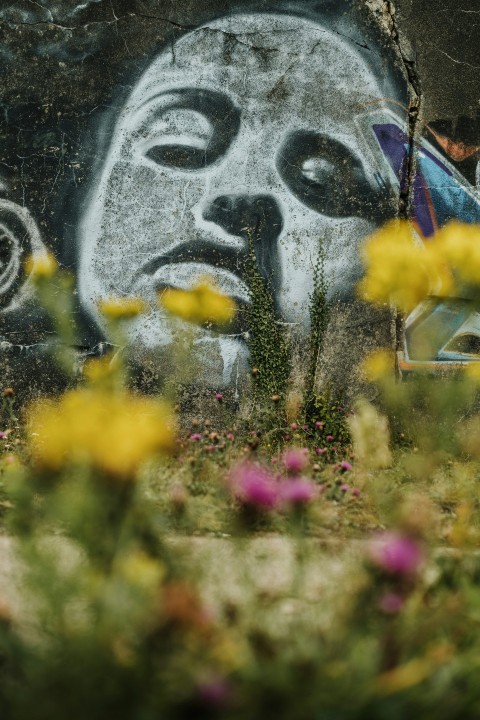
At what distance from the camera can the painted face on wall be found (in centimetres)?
384

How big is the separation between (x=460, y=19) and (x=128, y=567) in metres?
3.49

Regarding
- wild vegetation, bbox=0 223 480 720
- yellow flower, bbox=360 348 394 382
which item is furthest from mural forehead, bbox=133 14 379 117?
wild vegetation, bbox=0 223 480 720

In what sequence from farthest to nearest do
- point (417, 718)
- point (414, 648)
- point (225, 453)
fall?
point (225, 453), point (414, 648), point (417, 718)

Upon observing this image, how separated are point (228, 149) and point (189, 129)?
223mm

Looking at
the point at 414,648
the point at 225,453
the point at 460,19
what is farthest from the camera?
the point at 460,19

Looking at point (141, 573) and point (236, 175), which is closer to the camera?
point (141, 573)

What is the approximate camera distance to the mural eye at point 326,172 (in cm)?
384

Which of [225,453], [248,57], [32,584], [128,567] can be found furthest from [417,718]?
[248,57]

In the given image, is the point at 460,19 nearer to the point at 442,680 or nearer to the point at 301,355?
the point at 301,355

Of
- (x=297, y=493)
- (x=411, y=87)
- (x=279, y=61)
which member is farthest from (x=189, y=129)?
(x=297, y=493)

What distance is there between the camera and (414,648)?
1.27 meters

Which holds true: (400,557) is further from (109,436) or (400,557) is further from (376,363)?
(376,363)

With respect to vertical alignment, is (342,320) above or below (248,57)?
below

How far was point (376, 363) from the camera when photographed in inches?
152
